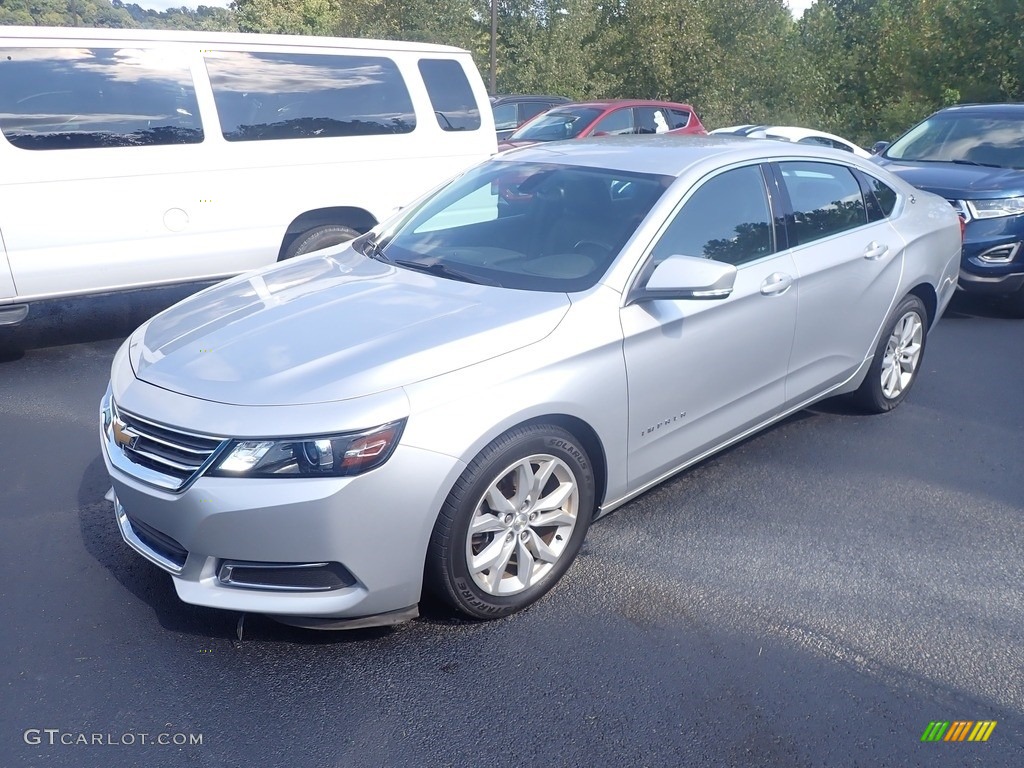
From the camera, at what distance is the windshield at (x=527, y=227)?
3760 millimetres

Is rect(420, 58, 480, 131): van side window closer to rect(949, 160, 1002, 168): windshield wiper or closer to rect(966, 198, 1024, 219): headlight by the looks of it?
rect(966, 198, 1024, 219): headlight

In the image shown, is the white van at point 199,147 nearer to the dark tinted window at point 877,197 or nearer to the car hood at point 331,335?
the car hood at point 331,335

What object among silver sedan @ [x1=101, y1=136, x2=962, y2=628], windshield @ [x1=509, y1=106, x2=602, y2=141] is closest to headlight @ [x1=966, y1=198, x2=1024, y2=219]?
silver sedan @ [x1=101, y1=136, x2=962, y2=628]

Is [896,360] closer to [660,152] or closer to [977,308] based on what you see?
[660,152]

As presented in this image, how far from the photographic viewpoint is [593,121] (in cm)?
1218

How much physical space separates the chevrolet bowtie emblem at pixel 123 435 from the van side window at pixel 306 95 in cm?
384

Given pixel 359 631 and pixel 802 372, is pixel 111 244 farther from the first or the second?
pixel 802 372

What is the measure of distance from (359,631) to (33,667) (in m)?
1.08

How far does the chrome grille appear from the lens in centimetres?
289

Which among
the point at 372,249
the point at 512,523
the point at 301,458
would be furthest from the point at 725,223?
the point at 301,458

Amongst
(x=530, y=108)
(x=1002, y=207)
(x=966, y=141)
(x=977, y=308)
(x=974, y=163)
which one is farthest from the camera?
(x=530, y=108)

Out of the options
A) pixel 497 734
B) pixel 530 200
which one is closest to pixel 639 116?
pixel 530 200

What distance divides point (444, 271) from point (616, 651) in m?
1.72

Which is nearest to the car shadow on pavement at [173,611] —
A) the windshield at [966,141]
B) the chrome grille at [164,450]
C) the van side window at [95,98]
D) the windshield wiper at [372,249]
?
the chrome grille at [164,450]
